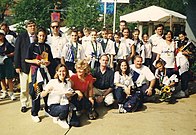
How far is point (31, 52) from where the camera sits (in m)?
5.98

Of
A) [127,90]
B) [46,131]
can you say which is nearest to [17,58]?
[46,131]

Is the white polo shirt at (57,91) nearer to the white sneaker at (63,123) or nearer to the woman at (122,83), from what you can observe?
the white sneaker at (63,123)

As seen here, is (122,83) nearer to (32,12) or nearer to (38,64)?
(38,64)

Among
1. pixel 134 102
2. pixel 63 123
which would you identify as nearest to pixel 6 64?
pixel 63 123

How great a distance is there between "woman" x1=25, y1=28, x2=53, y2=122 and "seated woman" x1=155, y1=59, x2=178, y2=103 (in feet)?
9.07

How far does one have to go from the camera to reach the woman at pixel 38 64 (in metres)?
5.94

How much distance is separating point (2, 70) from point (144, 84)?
327 centimetres

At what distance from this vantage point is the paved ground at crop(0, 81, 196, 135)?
18.0 feet

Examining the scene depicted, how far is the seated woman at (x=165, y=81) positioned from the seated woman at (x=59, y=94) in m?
2.51

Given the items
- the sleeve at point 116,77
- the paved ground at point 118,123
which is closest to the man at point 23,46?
the paved ground at point 118,123

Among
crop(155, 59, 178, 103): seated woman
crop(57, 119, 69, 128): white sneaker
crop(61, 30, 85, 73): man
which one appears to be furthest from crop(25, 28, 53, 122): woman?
crop(155, 59, 178, 103): seated woman

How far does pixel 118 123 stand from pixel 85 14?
41.9 ft

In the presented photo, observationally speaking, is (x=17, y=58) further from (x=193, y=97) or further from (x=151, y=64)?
(x=193, y=97)

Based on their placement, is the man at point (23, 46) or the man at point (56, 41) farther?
the man at point (56, 41)
